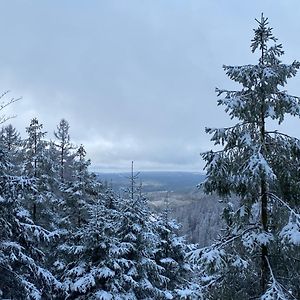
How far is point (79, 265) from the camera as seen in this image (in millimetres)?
16500

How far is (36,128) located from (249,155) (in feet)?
50.4

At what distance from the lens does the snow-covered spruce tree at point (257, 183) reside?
804 cm

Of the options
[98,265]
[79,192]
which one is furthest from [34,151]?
[98,265]

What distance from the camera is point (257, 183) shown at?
7.79 metres

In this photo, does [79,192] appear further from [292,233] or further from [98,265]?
[292,233]

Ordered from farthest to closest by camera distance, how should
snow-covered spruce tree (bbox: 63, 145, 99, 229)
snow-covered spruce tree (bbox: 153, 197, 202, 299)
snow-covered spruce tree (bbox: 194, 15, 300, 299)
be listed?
1. snow-covered spruce tree (bbox: 153, 197, 202, 299)
2. snow-covered spruce tree (bbox: 63, 145, 99, 229)
3. snow-covered spruce tree (bbox: 194, 15, 300, 299)

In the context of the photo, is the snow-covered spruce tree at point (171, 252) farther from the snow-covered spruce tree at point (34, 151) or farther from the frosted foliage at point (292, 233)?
the frosted foliage at point (292, 233)

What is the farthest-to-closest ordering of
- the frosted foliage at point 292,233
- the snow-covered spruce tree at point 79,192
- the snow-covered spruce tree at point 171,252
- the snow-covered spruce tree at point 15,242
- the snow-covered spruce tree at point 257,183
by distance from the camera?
the snow-covered spruce tree at point 171,252, the snow-covered spruce tree at point 79,192, the snow-covered spruce tree at point 15,242, the snow-covered spruce tree at point 257,183, the frosted foliage at point 292,233

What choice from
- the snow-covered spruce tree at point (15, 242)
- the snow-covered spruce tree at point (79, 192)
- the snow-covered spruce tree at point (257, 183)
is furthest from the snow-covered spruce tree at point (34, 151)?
the snow-covered spruce tree at point (257, 183)

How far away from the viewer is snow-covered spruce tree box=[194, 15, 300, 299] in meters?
8.04

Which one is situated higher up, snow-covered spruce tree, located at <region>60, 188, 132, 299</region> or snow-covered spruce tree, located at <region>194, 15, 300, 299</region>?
snow-covered spruce tree, located at <region>194, 15, 300, 299</region>

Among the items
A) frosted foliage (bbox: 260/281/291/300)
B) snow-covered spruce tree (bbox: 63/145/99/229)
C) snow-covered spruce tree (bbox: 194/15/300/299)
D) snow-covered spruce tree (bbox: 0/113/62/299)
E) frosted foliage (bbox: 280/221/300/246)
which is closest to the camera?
frosted foliage (bbox: 280/221/300/246)

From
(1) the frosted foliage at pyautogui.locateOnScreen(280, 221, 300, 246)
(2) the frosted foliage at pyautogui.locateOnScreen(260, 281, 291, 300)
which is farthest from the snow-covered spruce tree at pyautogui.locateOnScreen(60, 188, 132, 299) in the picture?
(1) the frosted foliage at pyautogui.locateOnScreen(280, 221, 300, 246)

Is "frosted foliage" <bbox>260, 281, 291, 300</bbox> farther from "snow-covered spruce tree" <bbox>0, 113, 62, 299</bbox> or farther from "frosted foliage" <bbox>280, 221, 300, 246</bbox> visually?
"snow-covered spruce tree" <bbox>0, 113, 62, 299</bbox>
